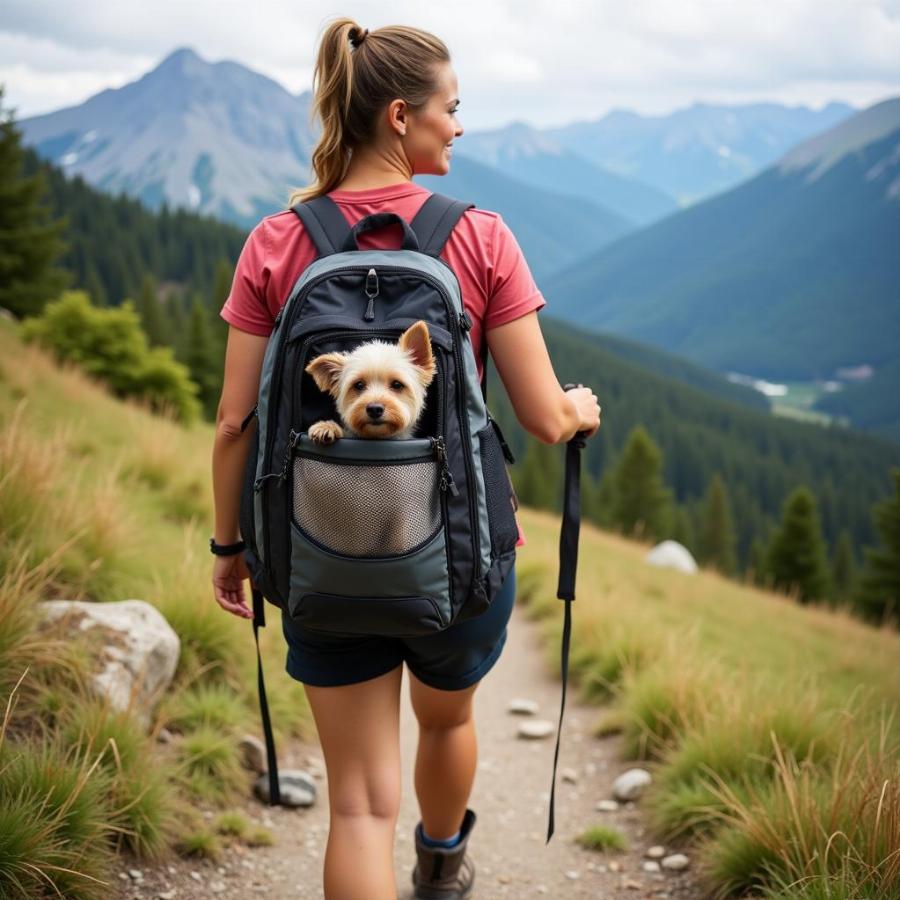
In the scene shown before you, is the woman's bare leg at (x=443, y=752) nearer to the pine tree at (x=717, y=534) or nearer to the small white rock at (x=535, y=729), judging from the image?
the small white rock at (x=535, y=729)

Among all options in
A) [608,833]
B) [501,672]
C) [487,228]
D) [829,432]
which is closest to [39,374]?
[501,672]

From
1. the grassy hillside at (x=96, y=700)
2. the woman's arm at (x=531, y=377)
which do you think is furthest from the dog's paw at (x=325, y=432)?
the grassy hillside at (x=96, y=700)

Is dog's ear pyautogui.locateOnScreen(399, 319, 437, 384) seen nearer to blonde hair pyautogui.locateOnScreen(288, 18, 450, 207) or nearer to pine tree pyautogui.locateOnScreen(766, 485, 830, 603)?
blonde hair pyautogui.locateOnScreen(288, 18, 450, 207)

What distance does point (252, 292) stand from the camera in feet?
6.77

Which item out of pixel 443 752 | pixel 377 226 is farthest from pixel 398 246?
pixel 443 752

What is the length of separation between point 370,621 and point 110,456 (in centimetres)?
631

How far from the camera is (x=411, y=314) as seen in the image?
1.87 meters

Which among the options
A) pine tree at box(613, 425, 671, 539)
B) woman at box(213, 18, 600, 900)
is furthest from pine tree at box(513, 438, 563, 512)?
woman at box(213, 18, 600, 900)

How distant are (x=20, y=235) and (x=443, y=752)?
29703mm

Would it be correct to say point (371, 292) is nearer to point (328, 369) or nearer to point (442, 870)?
point (328, 369)

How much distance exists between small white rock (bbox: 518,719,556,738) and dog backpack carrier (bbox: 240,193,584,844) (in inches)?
147

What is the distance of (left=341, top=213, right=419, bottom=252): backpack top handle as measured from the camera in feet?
6.38

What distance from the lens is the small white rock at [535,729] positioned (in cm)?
543

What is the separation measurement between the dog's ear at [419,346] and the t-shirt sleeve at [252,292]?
438 millimetres
